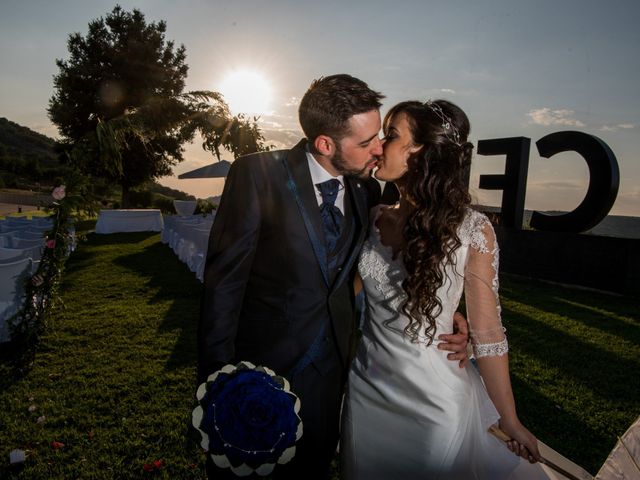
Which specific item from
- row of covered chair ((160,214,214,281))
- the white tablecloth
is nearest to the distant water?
row of covered chair ((160,214,214,281))

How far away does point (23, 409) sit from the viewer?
4.05 m

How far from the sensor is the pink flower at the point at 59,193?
5.00 meters

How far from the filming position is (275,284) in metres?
1.93

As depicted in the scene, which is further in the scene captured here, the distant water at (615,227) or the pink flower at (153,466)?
the distant water at (615,227)

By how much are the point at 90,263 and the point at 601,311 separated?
12977mm

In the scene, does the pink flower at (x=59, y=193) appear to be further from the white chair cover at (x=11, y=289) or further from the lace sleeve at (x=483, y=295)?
the lace sleeve at (x=483, y=295)

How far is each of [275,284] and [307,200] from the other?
43cm

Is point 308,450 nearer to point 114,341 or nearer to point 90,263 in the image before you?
point 114,341

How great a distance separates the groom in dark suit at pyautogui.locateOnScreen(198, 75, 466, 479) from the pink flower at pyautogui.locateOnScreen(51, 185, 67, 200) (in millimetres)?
4103

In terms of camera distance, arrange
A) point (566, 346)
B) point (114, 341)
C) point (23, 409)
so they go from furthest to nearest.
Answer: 1. point (566, 346)
2. point (114, 341)
3. point (23, 409)

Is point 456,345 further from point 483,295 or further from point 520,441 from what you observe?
point 520,441

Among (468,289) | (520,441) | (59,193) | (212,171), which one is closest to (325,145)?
(468,289)

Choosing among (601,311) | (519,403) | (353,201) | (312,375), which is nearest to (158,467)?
(312,375)

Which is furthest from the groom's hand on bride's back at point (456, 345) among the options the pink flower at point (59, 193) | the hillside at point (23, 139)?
the hillside at point (23, 139)
